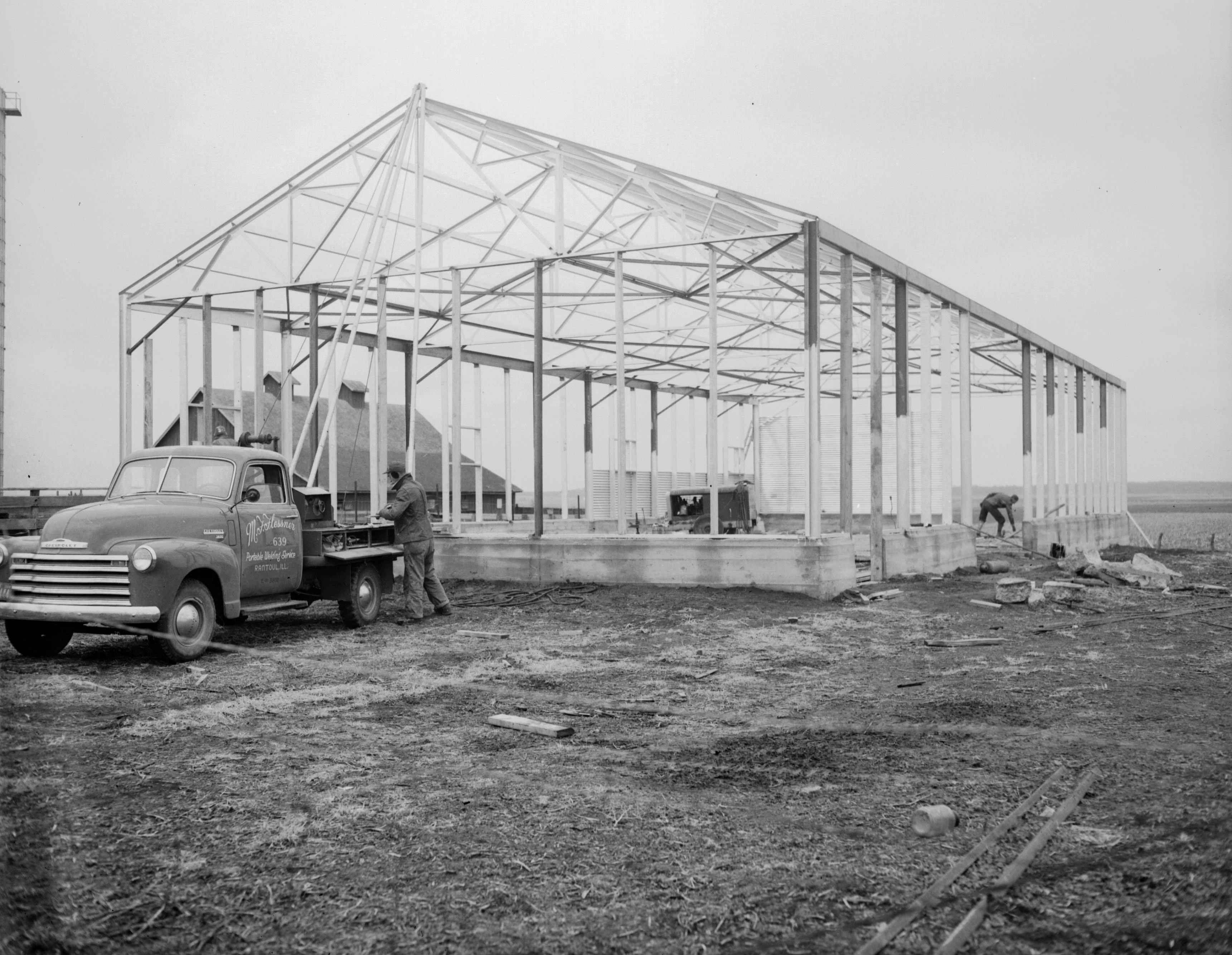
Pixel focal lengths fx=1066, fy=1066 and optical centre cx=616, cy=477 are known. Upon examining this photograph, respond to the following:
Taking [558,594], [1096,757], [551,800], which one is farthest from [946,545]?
[551,800]

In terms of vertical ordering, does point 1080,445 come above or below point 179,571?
above

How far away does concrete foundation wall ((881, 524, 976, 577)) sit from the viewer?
17.5m

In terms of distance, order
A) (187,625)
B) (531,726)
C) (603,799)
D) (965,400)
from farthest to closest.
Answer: (965,400), (187,625), (531,726), (603,799)

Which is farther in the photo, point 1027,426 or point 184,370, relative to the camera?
point 1027,426

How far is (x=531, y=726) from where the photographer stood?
6.85 metres

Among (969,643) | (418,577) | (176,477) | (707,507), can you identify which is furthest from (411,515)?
(707,507)

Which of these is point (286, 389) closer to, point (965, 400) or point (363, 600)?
point (363, 600)

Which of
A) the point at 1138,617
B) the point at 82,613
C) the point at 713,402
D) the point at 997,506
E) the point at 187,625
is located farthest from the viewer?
the point at 997,506

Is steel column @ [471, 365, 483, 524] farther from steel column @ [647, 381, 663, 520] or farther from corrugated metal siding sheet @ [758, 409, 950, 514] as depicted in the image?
corrugated metal siding sheet @ [758, 409, 950, 514]

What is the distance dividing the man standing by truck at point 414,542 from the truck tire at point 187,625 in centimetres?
334

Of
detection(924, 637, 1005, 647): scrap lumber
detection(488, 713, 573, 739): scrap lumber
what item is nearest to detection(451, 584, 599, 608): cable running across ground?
detection(924, 637, 1005, 647): scrap lumber

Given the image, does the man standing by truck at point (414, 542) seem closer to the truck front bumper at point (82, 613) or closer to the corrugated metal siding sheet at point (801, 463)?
the truck front bumper at point (82, 613)

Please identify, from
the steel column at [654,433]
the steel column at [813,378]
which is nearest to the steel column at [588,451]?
the steel column at [654,433]

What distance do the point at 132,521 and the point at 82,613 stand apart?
107cm
